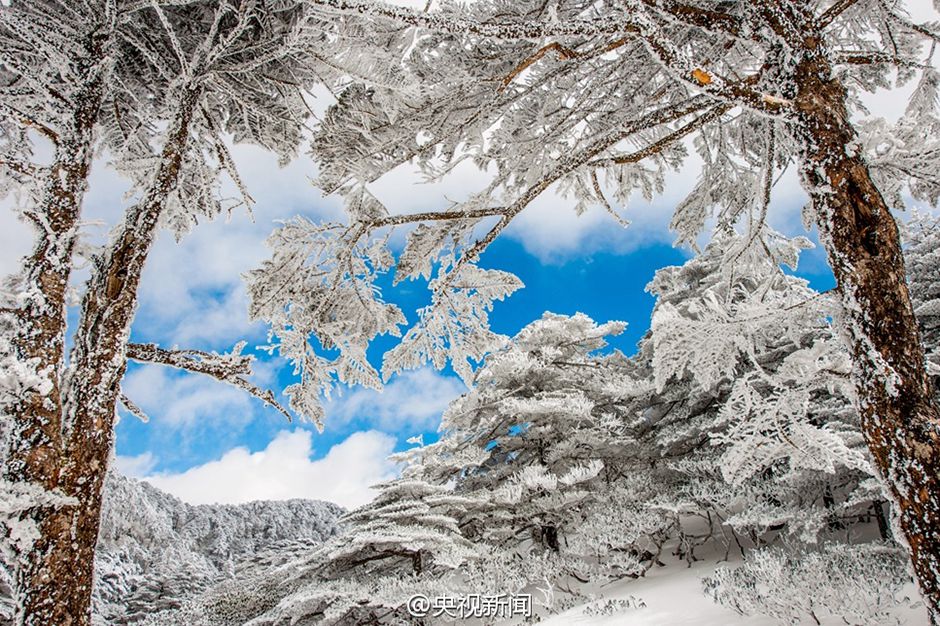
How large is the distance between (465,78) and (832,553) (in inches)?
362

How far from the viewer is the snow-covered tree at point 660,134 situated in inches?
81.7

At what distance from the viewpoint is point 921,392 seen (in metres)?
1.98

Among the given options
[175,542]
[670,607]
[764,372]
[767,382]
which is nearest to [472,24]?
[764,372]

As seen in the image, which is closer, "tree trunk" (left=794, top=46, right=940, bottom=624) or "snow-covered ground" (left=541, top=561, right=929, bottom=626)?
"tree trunk" (left=794, top=46, right=940, bottom=624)

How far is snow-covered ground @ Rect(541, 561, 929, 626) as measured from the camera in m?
5.80

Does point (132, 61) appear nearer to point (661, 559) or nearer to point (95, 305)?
point (95, 305)

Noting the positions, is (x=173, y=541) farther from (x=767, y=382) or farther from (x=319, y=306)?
(x=767, y=382)

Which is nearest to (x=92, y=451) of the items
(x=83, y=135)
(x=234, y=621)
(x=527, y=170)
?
(x=83, y=135)

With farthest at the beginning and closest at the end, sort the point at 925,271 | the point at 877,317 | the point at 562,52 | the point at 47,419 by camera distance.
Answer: the point at 925,271, the point at 562,52, the point at 47,419, the point at 877,317

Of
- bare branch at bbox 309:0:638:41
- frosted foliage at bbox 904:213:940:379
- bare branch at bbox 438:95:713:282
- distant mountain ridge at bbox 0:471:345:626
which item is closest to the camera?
bare branch at bbox 309:0:638:41

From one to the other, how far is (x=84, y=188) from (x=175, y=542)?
22.2 meters

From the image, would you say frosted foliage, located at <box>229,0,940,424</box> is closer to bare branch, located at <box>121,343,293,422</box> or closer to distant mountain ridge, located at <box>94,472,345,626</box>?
bare branch, located at <box>121,343,293,422</box>

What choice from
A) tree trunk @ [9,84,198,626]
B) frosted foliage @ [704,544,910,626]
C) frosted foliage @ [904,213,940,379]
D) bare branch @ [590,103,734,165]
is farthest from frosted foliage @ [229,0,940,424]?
frosted foliage @ [904,213,940,379]

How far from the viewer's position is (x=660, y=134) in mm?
4805
